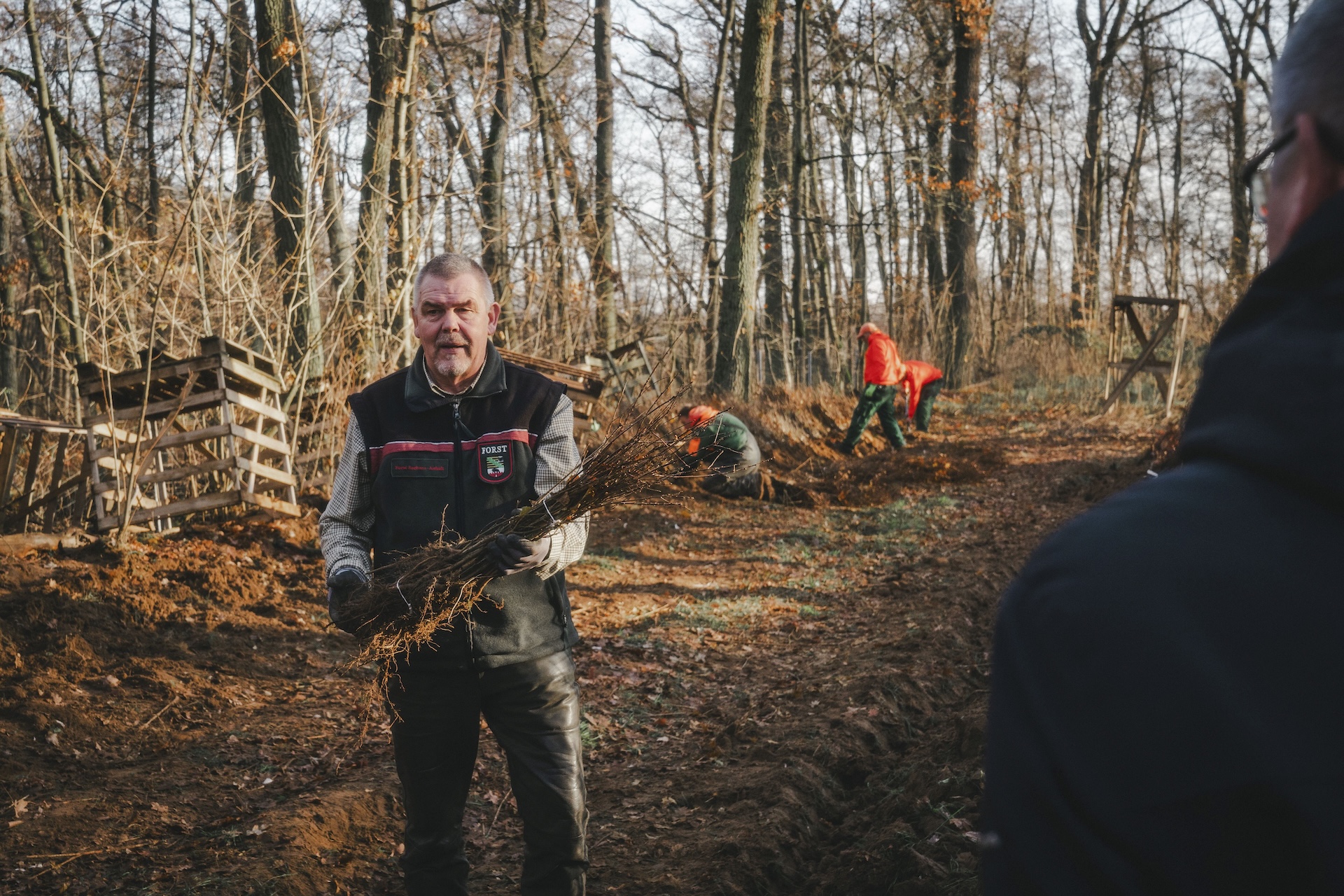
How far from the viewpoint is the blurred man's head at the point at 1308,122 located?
0.86 m

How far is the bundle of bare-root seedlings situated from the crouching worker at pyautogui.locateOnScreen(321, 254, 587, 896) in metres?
0.05

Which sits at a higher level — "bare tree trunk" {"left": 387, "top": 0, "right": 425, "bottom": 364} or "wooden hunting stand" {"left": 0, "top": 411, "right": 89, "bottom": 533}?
"bare tree trunk" {"left": 387, "top": 0, "right": 425, "bottom": 364}

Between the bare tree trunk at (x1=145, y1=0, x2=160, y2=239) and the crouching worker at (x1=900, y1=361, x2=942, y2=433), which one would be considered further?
the crouching worker at (x1=900, y1=361, x2=942, y2=433)

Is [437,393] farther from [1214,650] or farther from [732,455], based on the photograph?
[732,455]

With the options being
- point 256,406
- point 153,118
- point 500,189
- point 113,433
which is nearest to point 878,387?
point 500,189

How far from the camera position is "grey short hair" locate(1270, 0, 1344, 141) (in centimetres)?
86

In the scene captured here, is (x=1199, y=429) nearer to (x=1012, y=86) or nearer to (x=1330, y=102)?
(x=1330, y=102)

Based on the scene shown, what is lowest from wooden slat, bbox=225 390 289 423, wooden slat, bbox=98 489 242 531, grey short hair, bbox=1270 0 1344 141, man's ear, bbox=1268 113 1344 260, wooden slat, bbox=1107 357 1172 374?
wooden slat, bbox=98 489 242 531

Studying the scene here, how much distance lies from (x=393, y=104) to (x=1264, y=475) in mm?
11110

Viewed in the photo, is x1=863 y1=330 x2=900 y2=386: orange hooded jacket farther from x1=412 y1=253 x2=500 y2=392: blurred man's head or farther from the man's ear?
the man's ear

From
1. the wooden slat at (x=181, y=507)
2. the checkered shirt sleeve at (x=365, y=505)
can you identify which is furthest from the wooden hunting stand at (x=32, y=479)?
the checkered shirt sleeve at (x=365, y=505)

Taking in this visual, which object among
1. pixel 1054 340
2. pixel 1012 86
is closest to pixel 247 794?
pixel 1054 340

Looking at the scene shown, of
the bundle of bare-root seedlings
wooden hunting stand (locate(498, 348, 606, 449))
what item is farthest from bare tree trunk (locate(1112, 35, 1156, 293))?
the bundle of bare-root seedlings

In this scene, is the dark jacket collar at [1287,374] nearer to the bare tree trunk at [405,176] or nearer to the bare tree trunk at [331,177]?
the bare tree trunk at [331,177]
